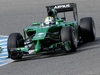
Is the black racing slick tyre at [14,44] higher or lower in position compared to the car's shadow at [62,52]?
higher

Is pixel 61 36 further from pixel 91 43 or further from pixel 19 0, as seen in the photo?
pixel 19 0

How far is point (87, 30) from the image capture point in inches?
584

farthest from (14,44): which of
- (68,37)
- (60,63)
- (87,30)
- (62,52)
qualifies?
(87,30)

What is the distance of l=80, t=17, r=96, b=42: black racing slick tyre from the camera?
14.8 m

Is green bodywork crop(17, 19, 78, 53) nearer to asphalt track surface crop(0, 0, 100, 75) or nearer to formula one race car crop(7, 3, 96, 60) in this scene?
formula one race car crop(7, 3, 96, 60)

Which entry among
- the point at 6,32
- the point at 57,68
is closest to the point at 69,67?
the point at 57,68

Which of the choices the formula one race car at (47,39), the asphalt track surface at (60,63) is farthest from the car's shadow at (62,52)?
the formula one race car at (47,39)

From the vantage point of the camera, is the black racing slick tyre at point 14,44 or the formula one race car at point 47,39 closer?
the black racing slick tyre at point 14,44

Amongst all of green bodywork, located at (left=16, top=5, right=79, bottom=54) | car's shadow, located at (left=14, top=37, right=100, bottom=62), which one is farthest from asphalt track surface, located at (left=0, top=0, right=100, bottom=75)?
green bodywork, located at (left=16, top=5, right=79, bottom=54)

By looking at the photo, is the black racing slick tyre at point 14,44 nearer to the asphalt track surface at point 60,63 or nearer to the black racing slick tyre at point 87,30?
the asphalt track surface at point 60,63

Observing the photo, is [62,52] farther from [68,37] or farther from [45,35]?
[45,35]

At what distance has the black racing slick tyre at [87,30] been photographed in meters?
14.8

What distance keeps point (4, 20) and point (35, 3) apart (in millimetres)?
4852

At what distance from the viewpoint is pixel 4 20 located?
22.4m
